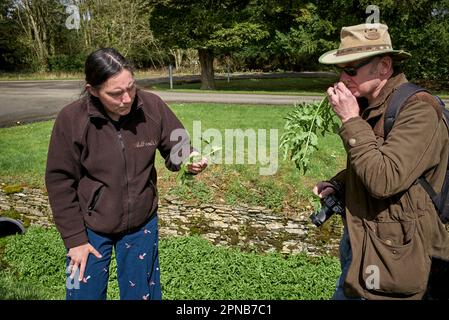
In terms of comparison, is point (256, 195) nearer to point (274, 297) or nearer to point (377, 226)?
point (274, 297)

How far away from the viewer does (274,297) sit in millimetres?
5188

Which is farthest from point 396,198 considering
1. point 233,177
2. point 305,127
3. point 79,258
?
point 233,177

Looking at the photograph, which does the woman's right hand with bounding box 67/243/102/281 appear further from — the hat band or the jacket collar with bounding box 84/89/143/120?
the hat band

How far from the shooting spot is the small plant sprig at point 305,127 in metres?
3.05

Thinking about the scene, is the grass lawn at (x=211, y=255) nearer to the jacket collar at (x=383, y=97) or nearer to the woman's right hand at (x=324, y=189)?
the woman's right hand at (x=324, y=189)

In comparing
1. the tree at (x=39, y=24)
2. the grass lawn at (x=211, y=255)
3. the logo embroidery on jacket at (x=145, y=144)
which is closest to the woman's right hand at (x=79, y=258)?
the logo embroidery on jacket at (x=145, y=144)

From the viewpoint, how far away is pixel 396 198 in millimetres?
2203

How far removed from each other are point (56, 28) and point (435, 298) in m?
43.7

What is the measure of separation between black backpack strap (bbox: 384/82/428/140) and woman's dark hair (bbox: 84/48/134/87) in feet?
5.30

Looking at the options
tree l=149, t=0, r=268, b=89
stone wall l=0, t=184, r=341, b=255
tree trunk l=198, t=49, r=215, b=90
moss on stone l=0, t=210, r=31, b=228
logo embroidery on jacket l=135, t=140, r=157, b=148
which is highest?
tree l=149, t=0, r=268, b=89

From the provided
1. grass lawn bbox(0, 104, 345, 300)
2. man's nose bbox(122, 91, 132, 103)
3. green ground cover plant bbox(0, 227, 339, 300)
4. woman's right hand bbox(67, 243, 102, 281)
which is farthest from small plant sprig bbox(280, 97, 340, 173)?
green ground cover plant bbox(0, 227, 339, 300)

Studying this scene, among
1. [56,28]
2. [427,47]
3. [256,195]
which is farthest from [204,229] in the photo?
[56,28]

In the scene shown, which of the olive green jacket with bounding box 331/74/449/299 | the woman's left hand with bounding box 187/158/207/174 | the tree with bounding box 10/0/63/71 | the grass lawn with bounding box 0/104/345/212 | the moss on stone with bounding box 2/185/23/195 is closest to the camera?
the olive green jacket with bounding box 331/74/449/299

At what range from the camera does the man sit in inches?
81.6
